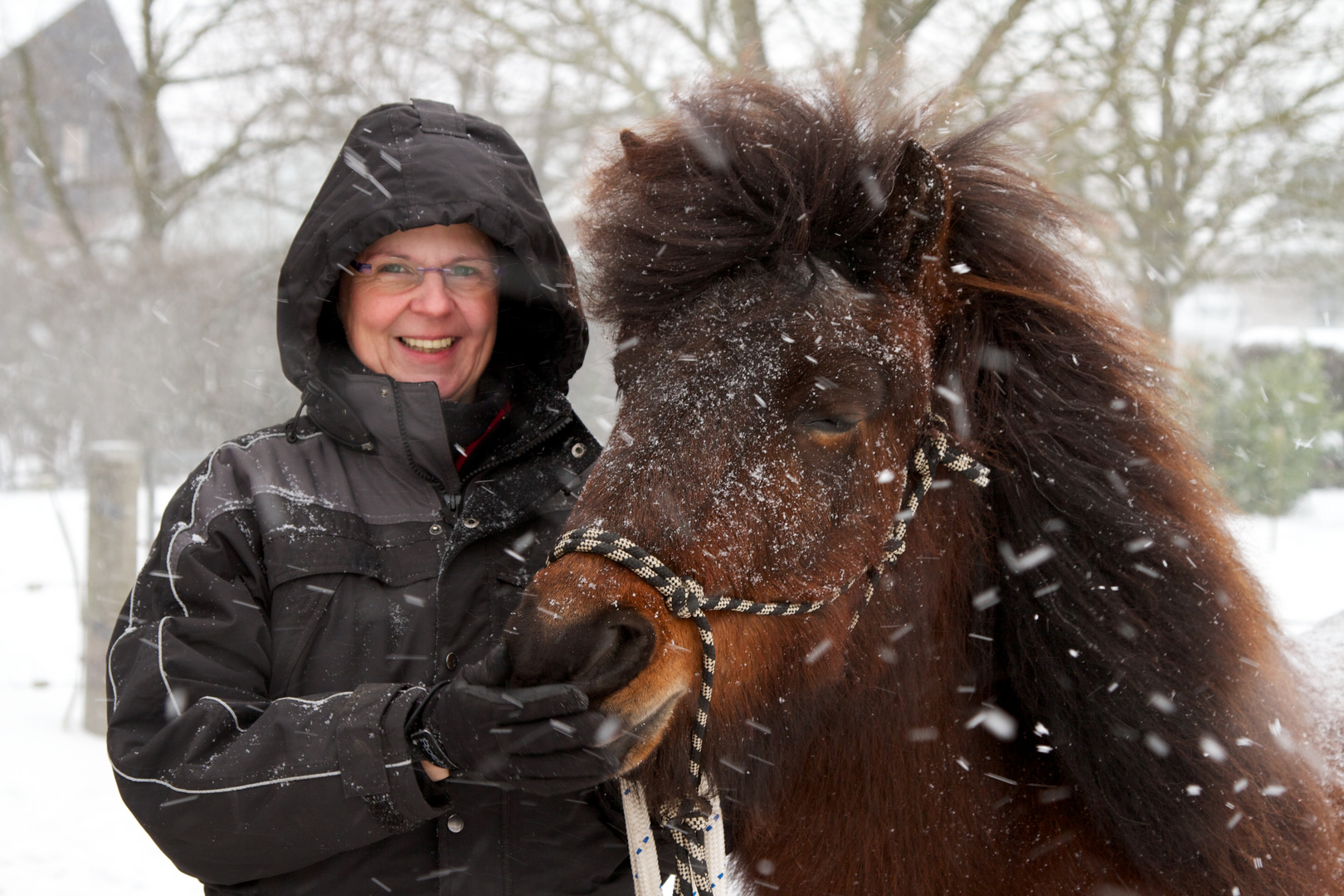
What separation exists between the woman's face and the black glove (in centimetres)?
96

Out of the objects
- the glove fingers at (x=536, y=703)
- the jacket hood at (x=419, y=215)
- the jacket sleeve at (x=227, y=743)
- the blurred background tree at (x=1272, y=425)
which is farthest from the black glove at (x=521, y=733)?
the blurred background tree at (x=1272, y=425)

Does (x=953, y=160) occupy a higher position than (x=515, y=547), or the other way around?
(x=953, y=160)

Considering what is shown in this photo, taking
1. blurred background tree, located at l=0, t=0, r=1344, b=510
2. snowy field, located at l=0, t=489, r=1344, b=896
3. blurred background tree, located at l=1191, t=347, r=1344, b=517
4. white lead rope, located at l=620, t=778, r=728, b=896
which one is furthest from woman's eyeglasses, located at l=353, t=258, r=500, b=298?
blurred background tree, located at l=1191, t=347, r=1344, b=517

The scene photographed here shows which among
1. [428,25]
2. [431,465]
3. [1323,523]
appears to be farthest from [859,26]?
[1323,523]

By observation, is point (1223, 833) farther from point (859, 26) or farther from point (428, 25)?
point (428, 25)

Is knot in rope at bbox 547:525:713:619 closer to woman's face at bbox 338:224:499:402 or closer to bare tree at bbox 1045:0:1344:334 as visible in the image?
woman's face at bbox 338:224:499:402

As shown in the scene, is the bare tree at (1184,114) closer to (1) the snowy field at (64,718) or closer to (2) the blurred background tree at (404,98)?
(2) the blurred background tree at (404,98)

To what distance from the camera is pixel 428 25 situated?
782 cm

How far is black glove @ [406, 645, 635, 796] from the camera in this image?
1.40 metres

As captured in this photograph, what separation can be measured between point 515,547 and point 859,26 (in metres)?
5.85

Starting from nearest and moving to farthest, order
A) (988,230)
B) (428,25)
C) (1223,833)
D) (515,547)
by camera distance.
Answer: (1223,833)
(988,230)
(515,547)
(428,25)

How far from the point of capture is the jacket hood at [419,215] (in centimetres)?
216

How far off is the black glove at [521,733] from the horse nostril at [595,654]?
0.09 feet

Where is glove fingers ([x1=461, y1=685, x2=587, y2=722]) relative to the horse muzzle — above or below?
below
